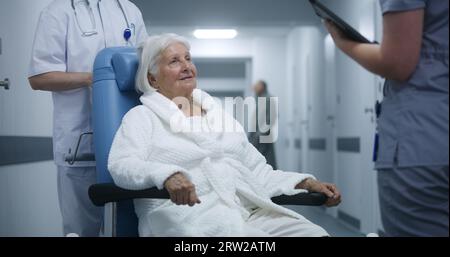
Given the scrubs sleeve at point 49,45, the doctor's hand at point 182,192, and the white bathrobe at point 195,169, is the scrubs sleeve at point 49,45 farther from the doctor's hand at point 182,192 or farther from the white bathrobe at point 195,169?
the doctor's hand at point 182,192

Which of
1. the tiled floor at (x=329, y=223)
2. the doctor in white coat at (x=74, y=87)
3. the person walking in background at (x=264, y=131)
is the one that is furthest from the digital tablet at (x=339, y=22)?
the person walking in background at (x=264, y=131)

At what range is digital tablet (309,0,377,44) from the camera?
39.2 inches

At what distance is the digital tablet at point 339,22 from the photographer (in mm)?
996

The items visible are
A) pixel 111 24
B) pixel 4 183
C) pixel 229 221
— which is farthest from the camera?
pixel 4 183

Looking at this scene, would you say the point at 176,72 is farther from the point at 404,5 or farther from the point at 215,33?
the point at 215,33

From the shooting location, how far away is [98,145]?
1.44 m

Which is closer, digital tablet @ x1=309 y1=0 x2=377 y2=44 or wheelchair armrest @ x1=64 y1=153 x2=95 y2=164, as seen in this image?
digital tablet @ x1=309 y1=0 x2=377 y2=44

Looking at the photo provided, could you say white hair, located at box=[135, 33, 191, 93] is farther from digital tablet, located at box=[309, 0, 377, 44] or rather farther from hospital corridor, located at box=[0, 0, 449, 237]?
digital tablet, located at box=[309, 0, 377, 44]

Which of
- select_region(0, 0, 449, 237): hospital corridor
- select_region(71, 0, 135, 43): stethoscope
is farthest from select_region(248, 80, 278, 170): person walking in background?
select_region(71, 0, 135, 43): stethoscope

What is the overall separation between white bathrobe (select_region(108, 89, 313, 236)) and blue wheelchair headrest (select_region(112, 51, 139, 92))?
73 mm

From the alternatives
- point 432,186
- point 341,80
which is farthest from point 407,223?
point 341,80

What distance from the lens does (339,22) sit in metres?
1.00
